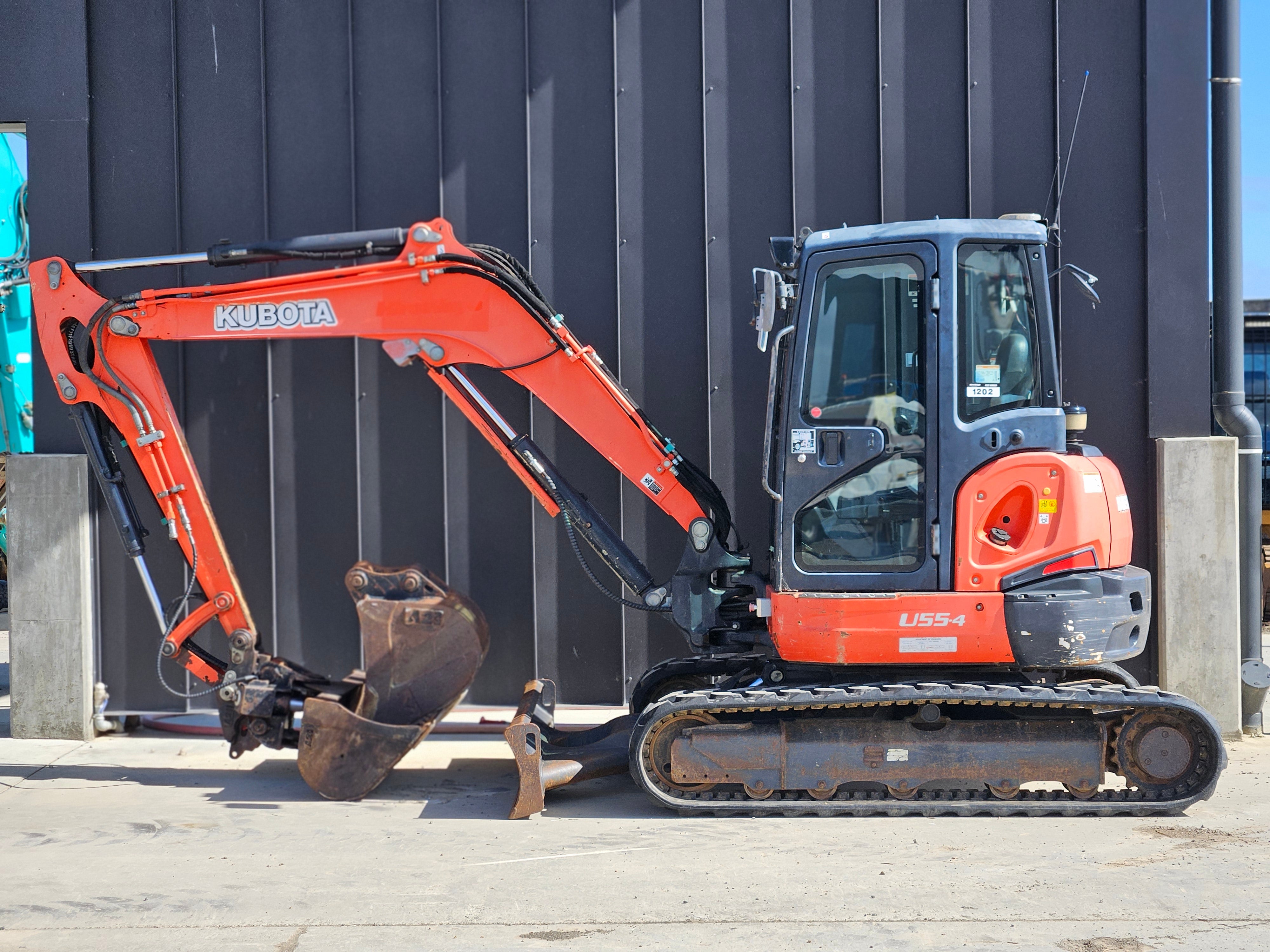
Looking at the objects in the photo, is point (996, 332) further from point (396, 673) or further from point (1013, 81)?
point (396, 673)

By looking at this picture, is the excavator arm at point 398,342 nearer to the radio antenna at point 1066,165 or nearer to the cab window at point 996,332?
the cab window at point 996,332

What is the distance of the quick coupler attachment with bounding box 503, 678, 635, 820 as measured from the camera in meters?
5.82

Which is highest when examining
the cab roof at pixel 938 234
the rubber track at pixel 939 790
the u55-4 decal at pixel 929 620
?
the cab roof at pixel 938 234

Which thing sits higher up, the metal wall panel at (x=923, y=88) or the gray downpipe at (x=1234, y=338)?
the metal wall panel at (x=923, y=88)

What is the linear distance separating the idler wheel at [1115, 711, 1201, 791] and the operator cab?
1273 mm

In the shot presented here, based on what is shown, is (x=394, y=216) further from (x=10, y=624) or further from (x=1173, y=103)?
(x=1173, y=103)

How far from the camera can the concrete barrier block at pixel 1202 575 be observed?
24.6ft

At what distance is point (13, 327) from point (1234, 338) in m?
12.2

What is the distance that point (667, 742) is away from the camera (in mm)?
5855

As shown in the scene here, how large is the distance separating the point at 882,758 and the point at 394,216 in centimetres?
514

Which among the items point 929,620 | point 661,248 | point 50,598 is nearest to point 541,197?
point 661,248

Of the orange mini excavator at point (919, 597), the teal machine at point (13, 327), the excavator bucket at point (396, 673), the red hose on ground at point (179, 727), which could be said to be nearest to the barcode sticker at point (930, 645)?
the orange mini excavator at point (919, 597)

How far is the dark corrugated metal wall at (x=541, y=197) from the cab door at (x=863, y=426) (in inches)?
81.3

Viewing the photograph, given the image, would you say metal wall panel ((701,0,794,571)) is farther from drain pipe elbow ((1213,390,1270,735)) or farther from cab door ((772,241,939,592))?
drain pipe elbow ((1213,390,1270,735))
